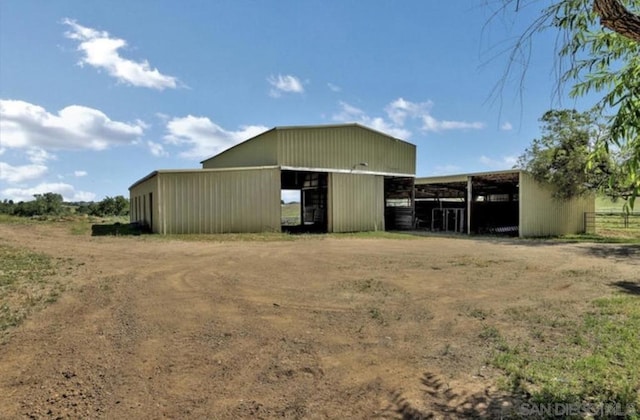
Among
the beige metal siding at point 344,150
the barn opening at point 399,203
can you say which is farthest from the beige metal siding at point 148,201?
the barn opening at point 399,203

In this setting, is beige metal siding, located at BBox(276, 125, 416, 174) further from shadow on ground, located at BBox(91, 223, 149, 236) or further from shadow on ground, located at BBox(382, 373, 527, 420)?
shadow on ground, located at BBox(382, 373, 527, 420)

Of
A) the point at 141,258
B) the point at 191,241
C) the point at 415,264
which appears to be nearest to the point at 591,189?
the point at 415,264

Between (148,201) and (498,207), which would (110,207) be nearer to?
(148,201)

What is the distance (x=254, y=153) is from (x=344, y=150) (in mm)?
4951

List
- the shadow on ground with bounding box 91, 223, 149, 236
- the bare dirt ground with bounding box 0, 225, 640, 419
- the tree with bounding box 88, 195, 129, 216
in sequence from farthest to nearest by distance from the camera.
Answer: the tree with bounding box 88, 195, 129, 216 → the shadow on ground with bounding box 91, 223, 149, 236 → the bare dirt ground with bounding box 0, 225, 640, 419

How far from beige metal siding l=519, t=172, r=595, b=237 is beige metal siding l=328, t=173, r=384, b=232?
714 centimetres

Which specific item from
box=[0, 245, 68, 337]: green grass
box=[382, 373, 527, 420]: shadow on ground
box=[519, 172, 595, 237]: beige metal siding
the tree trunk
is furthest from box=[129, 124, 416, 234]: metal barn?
the tree trunk

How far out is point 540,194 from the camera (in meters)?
19.4

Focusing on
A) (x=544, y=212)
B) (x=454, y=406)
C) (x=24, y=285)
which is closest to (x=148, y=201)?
(x=24, y=285)

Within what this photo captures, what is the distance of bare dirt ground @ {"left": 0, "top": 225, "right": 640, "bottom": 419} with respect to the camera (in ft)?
9.75

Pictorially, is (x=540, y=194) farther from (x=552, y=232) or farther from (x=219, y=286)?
(x=219, y=286)

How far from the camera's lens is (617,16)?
2.34 metres

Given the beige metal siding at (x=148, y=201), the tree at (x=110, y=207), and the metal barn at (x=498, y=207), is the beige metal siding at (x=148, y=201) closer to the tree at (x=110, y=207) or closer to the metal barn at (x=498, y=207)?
the metal barn at (x=498, y=207)

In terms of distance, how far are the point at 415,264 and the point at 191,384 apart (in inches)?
286
